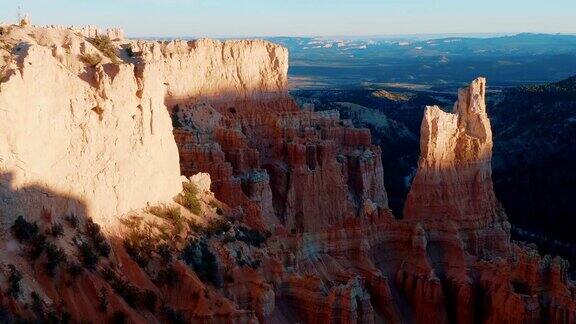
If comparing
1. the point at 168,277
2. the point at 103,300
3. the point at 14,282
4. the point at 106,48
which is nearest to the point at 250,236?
the point at 168,277

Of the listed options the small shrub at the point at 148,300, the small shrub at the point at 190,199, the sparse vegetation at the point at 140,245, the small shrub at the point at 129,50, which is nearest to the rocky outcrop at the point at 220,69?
the small shrub at the point at 129,50

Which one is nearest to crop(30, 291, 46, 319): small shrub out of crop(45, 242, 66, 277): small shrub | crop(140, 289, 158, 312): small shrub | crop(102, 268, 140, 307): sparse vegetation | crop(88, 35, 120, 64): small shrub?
crop(45, 242, 66, 277): small shrub

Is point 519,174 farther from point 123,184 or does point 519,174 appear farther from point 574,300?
point 123,184

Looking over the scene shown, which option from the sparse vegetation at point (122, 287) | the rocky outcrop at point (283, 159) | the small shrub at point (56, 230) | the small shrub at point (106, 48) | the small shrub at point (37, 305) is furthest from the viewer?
the rocky outcrop at point (283, 159)

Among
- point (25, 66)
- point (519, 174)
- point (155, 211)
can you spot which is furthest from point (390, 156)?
point (25, 66)

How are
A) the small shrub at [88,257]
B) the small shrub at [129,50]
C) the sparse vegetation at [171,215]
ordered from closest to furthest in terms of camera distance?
the small shrub at [88,257]
the sparse vegetation at [171,215]
the small shrub at [129,50]

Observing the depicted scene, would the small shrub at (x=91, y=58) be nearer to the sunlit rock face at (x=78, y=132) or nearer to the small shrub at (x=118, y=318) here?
the sunlit rock face at (x=78, y=132)
